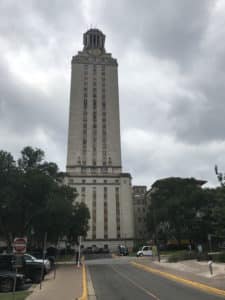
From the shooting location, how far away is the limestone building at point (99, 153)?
10656cm

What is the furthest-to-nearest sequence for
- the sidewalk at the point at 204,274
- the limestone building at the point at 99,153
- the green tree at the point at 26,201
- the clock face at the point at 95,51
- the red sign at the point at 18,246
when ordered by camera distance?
the clock face at the point at 95,51
the limestone building at the point at 99,153
the green tree at the point at 26,201
the sidewalk at the point at 204,274
the red sign at the point at 18,246

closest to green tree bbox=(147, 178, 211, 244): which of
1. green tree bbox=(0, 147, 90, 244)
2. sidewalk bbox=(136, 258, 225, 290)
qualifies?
green tree bbox=(0, 147, 90, 244)

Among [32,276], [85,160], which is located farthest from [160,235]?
[32,276]

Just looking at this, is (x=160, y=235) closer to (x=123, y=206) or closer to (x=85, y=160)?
(x=123, y=206)

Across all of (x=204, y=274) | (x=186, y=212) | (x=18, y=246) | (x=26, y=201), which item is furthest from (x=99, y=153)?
(x=18, y=246)

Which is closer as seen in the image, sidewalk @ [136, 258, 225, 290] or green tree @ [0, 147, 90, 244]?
sidewalk @ [136, 258, 225, 290]

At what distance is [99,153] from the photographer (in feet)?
381

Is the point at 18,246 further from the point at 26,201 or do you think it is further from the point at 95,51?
the point at 95,51

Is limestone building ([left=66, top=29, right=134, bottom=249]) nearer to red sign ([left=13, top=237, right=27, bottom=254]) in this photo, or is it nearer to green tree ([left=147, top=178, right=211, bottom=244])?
green tree ([left=147, top=178, right=211, bottom=244])

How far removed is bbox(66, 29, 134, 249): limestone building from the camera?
107m

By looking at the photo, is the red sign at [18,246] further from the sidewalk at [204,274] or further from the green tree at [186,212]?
the green tree at [186,212]

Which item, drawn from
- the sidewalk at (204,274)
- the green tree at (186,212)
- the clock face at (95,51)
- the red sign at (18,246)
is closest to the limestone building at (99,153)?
the clock face at (95,51)

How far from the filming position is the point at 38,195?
3709cm

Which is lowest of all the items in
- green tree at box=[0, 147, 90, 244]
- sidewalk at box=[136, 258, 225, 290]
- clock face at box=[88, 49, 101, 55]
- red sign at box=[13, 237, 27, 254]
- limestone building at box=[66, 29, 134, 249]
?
sidewalk at box=[136, 258, 225, 290]
